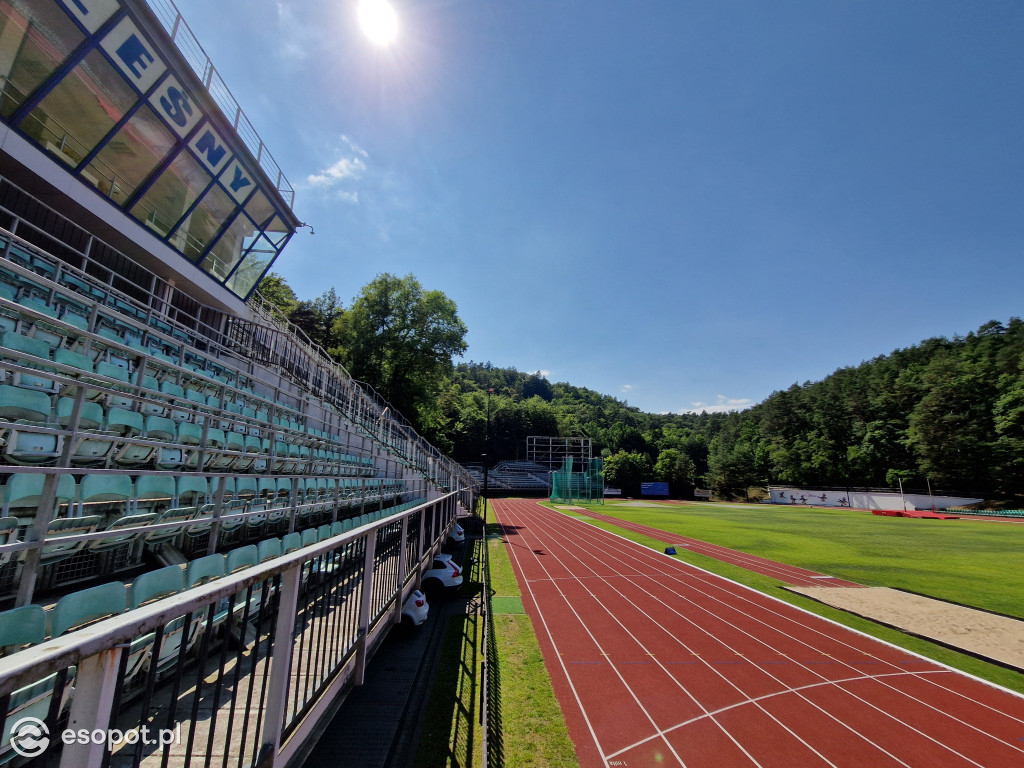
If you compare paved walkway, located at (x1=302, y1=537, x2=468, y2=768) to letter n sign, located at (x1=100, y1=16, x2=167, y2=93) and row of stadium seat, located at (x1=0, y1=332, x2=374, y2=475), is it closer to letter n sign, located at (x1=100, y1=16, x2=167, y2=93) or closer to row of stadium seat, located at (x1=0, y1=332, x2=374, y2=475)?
row of stadium seat, located at (x1=0, y1=332, x2=374, y2=475)

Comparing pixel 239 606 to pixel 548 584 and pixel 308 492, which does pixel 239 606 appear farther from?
pixel 548 584

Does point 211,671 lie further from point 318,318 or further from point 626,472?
point 626,472

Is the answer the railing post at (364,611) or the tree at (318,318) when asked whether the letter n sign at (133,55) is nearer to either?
the railing post at (364,611)

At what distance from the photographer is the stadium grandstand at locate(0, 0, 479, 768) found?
2.03 metres

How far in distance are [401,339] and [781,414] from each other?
8251 centimetres

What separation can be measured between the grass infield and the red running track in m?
0.76

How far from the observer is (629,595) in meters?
12.5

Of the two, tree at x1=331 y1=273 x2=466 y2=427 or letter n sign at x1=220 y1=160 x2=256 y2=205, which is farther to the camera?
tree at x1=331 y1=273 x2=466 y2=427

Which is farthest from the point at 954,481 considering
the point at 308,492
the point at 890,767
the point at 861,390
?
the point at 308,492

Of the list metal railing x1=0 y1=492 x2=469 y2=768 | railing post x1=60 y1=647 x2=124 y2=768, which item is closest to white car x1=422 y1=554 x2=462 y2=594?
metal railing x1=0 y1=492 x2=469 y2=768

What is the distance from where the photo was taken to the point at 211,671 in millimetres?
3404

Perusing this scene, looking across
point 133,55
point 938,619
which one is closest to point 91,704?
point 133,55

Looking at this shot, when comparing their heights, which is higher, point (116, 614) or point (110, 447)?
point (110, 447)

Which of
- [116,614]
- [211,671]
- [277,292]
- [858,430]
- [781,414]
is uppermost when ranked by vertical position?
[277,292]
